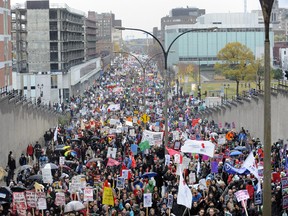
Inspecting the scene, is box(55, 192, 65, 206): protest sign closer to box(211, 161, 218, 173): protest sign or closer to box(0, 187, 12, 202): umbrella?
box(0, 187, 12, 202): umbrella

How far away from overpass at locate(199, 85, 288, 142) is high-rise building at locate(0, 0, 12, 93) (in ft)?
54.5

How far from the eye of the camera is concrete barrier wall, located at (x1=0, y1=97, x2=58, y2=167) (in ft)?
111

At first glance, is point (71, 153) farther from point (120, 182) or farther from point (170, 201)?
point (170, 201)

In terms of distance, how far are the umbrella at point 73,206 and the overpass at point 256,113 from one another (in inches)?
747

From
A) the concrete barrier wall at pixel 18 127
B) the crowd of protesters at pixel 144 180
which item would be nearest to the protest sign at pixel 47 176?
the crowd of protesters at pixel 144 180

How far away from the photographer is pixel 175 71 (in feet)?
523

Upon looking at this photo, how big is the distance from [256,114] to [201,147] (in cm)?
1913

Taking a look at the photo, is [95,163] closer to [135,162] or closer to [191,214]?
[135,162]

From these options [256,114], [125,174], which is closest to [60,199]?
[125,174]

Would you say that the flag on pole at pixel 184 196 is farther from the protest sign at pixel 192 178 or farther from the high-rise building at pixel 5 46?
the high-rise building at pixel 5 46

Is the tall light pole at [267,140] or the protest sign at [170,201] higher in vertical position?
the tall light pole at [267,140]

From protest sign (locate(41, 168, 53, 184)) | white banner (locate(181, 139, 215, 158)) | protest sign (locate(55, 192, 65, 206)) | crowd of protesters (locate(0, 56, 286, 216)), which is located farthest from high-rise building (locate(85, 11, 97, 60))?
protest sign (locate(55, 192, 65, 206))

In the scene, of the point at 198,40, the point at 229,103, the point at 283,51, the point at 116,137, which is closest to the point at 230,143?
the point at 116,137

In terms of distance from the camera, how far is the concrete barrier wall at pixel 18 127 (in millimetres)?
33688
